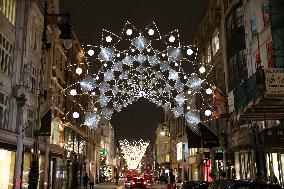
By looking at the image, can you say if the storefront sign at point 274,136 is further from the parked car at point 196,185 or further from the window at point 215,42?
the window at point 215,42

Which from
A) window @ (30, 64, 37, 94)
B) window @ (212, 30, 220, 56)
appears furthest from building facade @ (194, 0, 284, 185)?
window @ (30, 64, 37, 94)

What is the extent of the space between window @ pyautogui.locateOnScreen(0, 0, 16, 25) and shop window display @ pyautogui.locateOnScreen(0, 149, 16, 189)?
28.8 ft

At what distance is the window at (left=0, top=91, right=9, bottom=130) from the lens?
2455 centimetres

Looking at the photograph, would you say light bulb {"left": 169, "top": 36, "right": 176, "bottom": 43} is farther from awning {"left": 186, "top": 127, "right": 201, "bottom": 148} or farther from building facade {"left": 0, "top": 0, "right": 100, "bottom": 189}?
awning {"left": 186, "top": 127, "right": 201, "bottom": 148}

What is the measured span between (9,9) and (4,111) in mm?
6906

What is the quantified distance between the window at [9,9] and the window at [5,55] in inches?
64.6

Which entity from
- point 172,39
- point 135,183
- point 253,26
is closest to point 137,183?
point 135,183

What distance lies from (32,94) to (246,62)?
55.4 feet

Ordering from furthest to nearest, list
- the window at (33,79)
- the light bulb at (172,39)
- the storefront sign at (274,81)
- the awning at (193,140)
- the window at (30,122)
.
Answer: the window at (33,79) < the window at (30,122) < the awning at (193,140) < the light bulb at (172,39) < the storefront sign at (274,81)

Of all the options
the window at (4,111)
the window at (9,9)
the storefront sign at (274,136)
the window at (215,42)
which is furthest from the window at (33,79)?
the window at (215,42)

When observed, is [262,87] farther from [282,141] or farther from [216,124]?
[216,124]

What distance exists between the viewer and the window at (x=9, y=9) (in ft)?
81.7

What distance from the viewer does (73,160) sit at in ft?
167

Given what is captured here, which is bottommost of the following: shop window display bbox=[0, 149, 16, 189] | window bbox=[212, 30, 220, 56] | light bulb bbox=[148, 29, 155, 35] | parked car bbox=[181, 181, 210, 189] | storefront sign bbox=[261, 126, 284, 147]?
parked car bbox=[181, 181, 210, 189]
